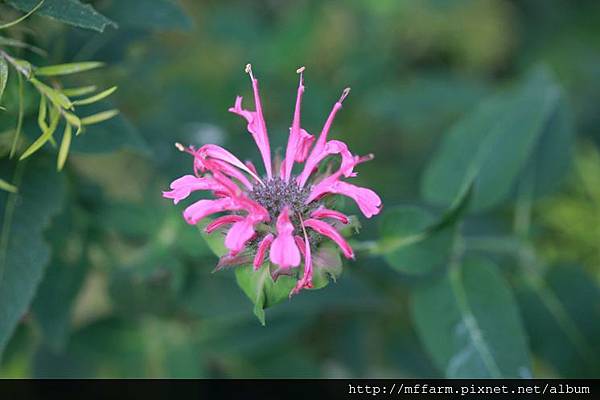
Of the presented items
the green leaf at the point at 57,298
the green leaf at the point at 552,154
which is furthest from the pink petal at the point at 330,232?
the green leaf at the point at 552,154

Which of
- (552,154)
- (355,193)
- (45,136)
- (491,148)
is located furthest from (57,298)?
(552,154)

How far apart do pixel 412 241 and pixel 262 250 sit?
10.1 inches

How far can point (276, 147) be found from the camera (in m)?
1.08

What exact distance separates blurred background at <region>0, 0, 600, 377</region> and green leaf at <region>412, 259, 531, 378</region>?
12 cm

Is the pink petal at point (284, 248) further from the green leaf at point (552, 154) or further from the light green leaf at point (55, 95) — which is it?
the green leaf at point (552, 154)

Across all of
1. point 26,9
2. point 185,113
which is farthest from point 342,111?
point 26,9

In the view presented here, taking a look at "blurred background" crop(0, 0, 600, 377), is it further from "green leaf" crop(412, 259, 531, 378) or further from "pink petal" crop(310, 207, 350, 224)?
"pink petal" crop(310, 207, 350, 224)

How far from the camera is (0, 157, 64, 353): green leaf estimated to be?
67cm

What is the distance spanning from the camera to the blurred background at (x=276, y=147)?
2.98ft

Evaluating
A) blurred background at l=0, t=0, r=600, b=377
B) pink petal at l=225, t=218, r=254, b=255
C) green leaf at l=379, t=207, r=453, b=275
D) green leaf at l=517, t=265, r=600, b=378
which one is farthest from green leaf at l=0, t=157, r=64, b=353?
green leaf at l=517, t=265, r=600, b=378

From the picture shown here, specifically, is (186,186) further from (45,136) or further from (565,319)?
(565,319)

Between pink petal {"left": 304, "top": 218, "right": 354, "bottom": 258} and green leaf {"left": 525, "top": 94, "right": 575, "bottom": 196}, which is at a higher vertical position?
green leaf {"left": 525, "top": 94, "right": 575, "bottom": 196}
